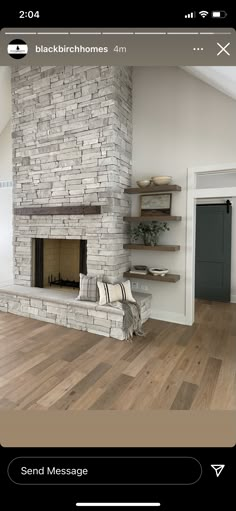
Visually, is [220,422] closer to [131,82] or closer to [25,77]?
[131,82]

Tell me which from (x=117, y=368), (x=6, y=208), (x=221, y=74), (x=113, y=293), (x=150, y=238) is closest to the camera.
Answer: (x=221, y=74)

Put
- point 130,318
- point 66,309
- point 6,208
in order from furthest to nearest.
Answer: point 6,208 < point 66,309 < point 130,318

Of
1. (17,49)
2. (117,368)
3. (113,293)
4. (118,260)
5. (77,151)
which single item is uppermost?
(77,151)

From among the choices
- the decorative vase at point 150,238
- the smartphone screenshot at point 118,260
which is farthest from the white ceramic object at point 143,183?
the decorative vase at point 150,238

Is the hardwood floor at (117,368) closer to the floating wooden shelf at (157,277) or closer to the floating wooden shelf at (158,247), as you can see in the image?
the floating wooden shelf at (157,277)

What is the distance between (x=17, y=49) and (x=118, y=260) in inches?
104

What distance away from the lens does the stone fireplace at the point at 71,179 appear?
294cm

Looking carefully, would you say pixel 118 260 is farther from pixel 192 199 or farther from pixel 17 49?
pixel 17 49

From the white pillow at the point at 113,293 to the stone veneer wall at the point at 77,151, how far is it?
A: 0.18 metres

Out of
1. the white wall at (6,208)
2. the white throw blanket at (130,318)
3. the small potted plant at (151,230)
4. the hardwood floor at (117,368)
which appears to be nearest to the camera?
the hardwood floor at (117,368)

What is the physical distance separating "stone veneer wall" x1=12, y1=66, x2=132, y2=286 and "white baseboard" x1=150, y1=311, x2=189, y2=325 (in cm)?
72

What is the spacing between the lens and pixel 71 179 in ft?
10.5
